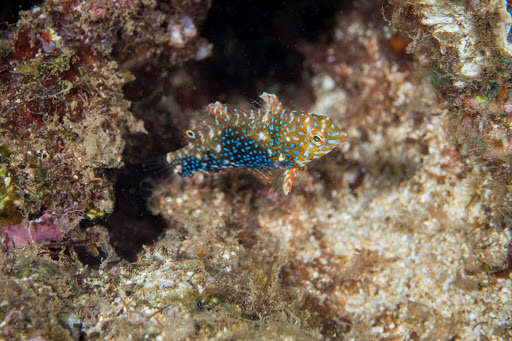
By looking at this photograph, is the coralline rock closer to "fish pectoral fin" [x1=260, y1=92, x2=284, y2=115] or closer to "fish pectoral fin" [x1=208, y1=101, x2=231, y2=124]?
"fish pectoral fin" [x1=208, y1=101, x2=231, y2=124]

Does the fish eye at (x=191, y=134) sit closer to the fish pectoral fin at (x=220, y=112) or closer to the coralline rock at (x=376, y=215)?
the fish pectoral fin at (x=220, y=112)

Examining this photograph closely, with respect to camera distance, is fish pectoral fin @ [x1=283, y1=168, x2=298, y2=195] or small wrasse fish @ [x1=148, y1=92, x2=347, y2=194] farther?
fish pectoral fin @ [x1=283, y1=168, x2=298, y2=195]

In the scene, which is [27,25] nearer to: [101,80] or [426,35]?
[101,80]

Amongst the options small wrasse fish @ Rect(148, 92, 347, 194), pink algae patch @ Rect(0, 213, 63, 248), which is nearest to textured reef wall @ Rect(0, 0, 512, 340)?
pink algae patch @ Rect(0, 213, 63, 248)

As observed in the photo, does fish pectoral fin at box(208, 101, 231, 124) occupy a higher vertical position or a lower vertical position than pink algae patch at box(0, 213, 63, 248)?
higher

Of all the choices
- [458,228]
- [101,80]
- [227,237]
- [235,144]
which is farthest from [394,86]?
[101,80]

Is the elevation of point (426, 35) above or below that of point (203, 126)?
above
